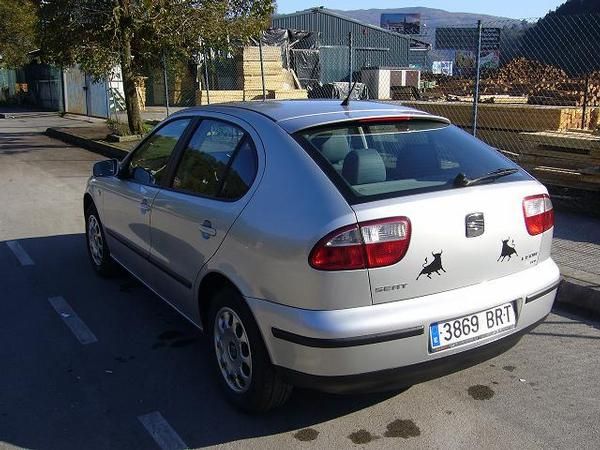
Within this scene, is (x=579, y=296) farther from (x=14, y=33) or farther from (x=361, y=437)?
(x=14, y=33)

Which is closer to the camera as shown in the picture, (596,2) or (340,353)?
(340,353)

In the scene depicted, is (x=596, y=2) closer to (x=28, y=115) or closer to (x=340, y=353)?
(x=28, y=115)

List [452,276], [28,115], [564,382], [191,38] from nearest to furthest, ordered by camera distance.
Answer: [452,276], [564,382], [191,38], [28,115]

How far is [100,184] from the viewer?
17.6ft

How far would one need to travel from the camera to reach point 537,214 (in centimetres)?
334

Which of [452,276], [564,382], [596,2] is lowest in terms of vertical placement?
[564,382]

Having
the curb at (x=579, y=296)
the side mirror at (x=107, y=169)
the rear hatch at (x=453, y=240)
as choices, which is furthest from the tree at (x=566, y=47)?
the rear hatch at (x=453, y=240)

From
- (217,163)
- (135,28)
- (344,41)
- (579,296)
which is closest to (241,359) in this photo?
(217,163)

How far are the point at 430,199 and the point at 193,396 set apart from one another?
1784 millimetres

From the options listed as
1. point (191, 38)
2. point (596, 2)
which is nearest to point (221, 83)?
point (191, 38)

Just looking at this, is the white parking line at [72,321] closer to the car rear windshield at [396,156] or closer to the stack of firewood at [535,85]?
the car rear windshield at [396,156]

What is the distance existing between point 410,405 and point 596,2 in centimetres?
5518

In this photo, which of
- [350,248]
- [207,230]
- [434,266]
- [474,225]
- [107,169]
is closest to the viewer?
[350,248]

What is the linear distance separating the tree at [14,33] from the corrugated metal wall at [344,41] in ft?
54.5
